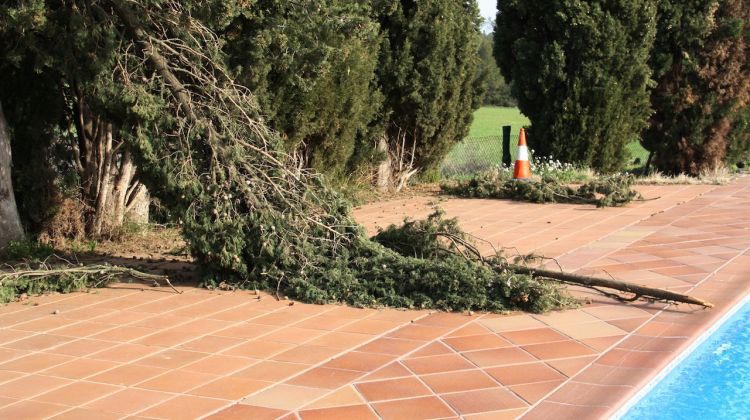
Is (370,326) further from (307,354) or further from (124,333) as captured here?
(124,333)

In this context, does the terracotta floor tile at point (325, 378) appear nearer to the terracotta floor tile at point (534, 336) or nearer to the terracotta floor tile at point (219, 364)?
the terracotta floor tile at point (219, 364)

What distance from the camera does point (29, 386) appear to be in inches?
166

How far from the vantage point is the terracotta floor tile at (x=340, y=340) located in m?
4.86

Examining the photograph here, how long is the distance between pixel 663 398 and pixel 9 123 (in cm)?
619

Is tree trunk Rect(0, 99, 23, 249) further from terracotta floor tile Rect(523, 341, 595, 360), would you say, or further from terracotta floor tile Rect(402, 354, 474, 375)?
terracotta floor tile Rect(523, 341, 595, 360)

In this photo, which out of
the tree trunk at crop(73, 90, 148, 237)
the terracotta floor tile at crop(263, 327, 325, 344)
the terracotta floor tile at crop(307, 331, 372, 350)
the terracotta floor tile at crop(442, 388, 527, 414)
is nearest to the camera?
the terracotta floor tile at crop(442, 388, 527, 414)

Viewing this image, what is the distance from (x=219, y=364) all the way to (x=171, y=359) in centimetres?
30

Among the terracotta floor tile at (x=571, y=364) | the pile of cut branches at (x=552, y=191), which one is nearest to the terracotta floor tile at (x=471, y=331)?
the terracotta floor tile at (x=571, y=364)

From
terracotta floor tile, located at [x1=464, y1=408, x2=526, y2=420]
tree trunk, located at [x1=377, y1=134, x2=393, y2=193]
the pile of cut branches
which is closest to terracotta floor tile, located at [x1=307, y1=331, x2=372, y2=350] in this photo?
terracotta floor tile, located at [x1=464, y1=408, x2=526, y2=420]

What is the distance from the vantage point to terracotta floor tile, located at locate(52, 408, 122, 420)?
378 cm

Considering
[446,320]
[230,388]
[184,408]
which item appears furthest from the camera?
[446,320]

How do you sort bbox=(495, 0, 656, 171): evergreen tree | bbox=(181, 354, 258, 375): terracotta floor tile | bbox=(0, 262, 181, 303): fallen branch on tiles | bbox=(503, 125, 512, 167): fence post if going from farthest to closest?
bbox=(503, 125, 512, 167): fence post < bbox=(495, 0, 656, 171): evergreen tree < bbox=(0, 262, 181, 303): fallen branch on tiles < bbox=(181, 354, 258, 375): terracotta floor tile

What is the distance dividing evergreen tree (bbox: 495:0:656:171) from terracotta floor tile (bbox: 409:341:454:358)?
9075 mm

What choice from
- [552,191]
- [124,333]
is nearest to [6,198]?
[124,333]
